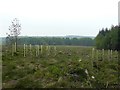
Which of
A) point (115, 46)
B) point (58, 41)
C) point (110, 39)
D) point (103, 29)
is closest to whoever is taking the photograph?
point (115, 46)

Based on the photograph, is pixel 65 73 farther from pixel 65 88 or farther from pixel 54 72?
pixel 65 88

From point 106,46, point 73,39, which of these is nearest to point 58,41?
point 73,39

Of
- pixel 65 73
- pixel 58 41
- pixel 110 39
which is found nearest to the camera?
pixel 65 73

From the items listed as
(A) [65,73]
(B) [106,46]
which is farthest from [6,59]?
(B) [106,46]

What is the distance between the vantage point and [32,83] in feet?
36.2

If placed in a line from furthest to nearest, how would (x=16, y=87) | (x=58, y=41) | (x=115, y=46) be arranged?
(x=58, y=41) → (x=115, y=46) → (x=16, y=87)

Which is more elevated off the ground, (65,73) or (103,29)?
(103,29)

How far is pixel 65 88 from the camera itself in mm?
10695

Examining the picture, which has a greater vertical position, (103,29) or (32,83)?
(103,29)

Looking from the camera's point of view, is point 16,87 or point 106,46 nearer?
point 16,87

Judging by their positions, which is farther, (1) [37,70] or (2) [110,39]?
(2) [110,39]

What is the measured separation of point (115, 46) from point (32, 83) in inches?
1434

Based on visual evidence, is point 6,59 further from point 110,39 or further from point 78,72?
point 110,39

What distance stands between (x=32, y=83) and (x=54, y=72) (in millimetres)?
1992
